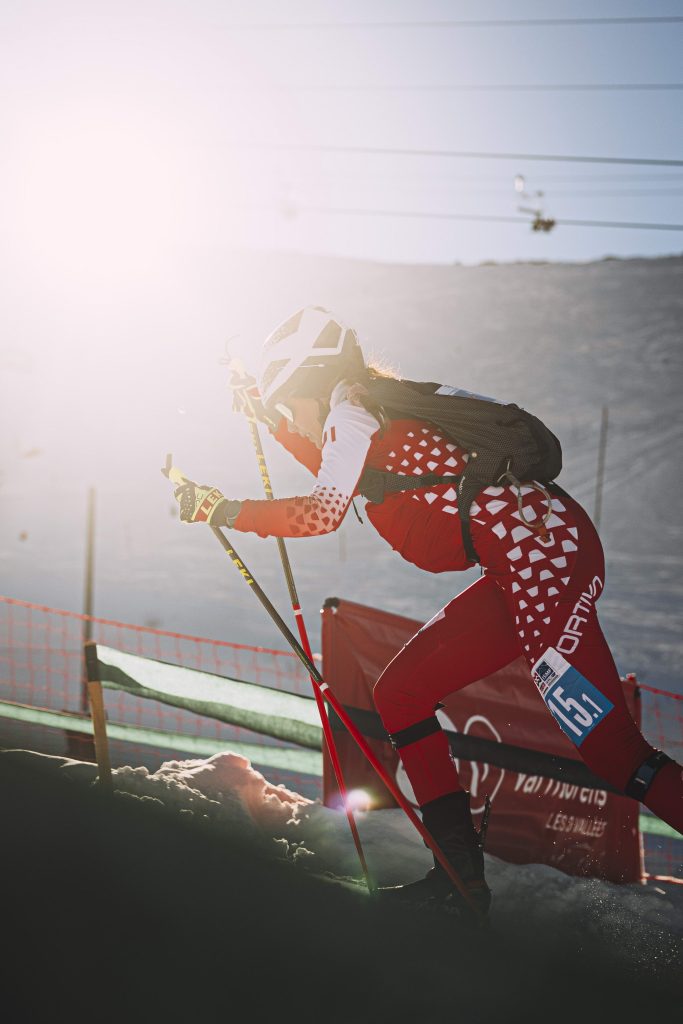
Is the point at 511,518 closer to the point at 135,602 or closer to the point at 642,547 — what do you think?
the point at 135,602

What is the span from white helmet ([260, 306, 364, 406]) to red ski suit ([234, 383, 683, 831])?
0.12 m

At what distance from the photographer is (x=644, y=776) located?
2490mm

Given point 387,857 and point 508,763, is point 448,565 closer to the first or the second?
point 508,763

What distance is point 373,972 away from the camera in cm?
246

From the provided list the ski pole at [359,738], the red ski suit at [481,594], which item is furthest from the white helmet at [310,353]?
the ski pole at [359,738]

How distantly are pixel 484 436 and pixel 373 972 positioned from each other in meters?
1.74

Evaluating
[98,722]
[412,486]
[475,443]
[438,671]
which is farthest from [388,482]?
[98,722]

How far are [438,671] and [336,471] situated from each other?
0.81 m

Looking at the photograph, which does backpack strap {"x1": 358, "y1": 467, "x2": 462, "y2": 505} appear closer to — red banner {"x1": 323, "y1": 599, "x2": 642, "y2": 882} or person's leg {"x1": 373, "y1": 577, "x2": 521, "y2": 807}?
person's leg {"x1": 373, "y1": 577, "x2": 521, "y2": 807}

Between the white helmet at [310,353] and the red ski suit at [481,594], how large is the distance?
12 centimetres

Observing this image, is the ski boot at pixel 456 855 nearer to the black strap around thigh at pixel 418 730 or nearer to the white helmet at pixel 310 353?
the black strap around thigh at pixel 418 730

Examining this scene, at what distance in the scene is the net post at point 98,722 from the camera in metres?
3.68

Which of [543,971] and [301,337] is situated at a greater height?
[301,337]

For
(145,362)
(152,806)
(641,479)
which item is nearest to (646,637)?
(152,806)
